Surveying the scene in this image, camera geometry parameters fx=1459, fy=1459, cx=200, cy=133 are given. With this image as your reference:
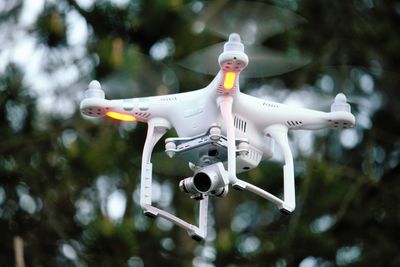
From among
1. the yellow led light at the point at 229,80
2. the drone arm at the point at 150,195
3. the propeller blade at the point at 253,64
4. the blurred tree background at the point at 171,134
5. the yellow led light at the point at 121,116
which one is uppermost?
the blurred tree background at the point at 171,134

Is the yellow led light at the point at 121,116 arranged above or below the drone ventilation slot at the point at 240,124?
above

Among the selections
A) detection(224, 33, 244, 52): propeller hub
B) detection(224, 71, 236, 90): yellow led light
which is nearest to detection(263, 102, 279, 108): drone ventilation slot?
detection(224, 71, 236, 90): yellow led light

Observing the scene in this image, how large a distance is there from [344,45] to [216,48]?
5.21 meters

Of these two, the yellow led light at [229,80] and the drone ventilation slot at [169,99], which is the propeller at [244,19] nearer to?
the drone ventilation slot at [169,99]

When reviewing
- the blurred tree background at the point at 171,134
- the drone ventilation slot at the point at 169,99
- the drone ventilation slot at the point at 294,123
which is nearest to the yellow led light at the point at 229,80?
the drone ventilation slot at the point at 169,99

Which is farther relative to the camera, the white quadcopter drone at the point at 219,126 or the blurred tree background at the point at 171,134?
the blurred tree background at the point at 171,134

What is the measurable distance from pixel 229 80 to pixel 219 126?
0.17 metres

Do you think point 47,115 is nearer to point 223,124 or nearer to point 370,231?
point 370,231

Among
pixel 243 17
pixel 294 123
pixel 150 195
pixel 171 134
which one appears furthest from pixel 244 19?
pixel 150 195

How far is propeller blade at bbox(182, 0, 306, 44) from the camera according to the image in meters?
8.68

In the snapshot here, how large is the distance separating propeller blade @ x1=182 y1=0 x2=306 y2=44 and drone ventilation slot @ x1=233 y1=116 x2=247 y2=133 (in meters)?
3.13

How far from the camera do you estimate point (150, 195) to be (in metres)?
5.10

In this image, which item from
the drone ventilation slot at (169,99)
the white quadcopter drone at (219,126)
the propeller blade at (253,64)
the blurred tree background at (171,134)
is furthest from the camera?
the blurred tree background at (171,134)

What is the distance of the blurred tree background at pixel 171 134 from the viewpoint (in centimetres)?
840
